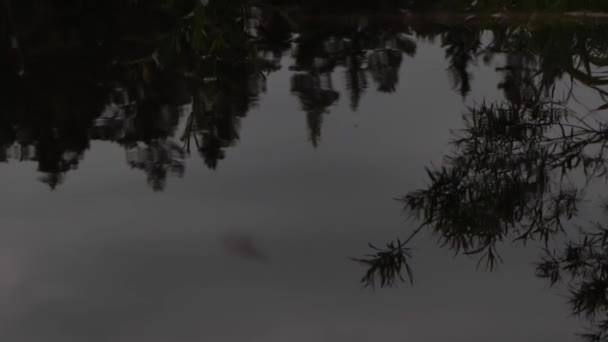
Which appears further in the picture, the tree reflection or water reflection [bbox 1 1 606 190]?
water reflection [bbox 1 1 606 190]

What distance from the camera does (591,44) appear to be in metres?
2.83

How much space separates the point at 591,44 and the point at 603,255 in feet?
4.44

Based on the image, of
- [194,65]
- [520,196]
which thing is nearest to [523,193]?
[520,196]

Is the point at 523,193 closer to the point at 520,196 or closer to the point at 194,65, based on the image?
the point at 520,196

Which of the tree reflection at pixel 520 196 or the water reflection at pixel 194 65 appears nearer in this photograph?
the tree reflection at pixel 520 196

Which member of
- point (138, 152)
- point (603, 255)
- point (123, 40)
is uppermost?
point (123, 40)

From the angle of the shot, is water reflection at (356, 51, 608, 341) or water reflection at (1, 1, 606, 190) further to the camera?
water reflection at (1, 1, 606, 190)

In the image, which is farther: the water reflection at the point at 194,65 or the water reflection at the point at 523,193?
the water reflection at the point at 194,65

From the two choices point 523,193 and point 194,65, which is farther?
point 194,65

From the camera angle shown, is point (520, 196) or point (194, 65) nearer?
point (520, 196)

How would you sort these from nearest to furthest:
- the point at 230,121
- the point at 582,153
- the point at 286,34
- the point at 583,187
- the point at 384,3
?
the point at 583,187, the point at 582,153, the point at 230,121, the point at 286,34, the point at 384,3

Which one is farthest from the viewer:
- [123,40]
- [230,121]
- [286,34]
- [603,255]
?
[286,34]

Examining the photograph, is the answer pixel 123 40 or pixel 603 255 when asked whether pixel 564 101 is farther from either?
pixel 123 40

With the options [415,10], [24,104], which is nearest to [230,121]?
[24,104]
